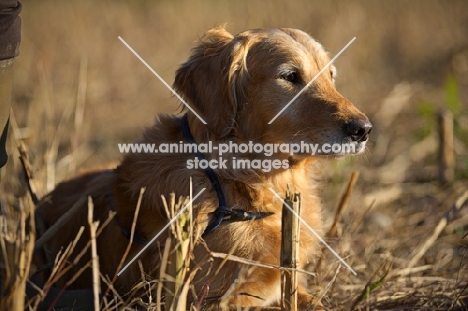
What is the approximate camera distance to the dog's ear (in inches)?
141

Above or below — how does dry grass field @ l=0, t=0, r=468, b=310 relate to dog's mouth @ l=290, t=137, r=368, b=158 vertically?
below

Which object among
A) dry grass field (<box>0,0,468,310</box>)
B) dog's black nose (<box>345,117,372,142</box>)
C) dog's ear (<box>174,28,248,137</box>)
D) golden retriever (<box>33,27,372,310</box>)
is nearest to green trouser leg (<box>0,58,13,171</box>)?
dry grass field (<box>0,0,468,310</box>)

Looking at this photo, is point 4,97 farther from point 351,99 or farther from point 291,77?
point 351,99

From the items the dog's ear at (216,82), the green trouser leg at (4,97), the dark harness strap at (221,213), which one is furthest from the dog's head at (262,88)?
the green trouser leg at (4,97)

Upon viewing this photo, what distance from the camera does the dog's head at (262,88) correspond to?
353 centimetres

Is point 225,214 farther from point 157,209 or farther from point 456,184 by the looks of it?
point 456,184

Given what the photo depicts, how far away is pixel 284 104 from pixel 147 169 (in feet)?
2.71

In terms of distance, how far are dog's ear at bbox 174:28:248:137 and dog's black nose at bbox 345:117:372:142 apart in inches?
24.0

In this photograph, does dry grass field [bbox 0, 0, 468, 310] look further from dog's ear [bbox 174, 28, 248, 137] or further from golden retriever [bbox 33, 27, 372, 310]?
dog's ear [bbox 174, 28, 248, 137]

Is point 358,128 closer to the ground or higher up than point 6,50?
closer to the ground

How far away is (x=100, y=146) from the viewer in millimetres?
7066

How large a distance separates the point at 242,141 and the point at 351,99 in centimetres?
482

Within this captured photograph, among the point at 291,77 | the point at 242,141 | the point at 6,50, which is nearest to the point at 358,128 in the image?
the point at 291,77

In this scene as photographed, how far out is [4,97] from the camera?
126 inches
